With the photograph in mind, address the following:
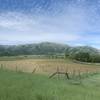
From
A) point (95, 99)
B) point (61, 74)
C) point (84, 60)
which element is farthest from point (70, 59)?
point (95, 99)

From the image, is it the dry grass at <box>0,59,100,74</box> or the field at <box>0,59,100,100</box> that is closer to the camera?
the field at <box>0,59,100,100</box>

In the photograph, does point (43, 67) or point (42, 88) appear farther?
point (43, 67)

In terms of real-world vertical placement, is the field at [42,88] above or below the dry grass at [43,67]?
above

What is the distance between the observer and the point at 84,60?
6850 cm

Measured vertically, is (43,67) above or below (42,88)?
below

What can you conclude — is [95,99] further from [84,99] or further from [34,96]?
[34,96]

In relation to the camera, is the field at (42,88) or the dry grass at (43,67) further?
the dry grass at (43,67)

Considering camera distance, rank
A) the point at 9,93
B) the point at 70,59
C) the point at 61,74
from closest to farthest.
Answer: the point at 9,93 < the point at 61,74 < the point at 70,59

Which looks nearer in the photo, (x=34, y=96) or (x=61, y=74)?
(x=34, y=96)

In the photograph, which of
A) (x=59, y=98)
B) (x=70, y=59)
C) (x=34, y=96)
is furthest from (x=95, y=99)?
(x=70, y=59)

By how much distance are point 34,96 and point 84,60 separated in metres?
56.1

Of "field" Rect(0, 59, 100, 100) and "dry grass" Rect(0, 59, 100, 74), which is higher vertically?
"field" Rect(0, 59, 100, 100)

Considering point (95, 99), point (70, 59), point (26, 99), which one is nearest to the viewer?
point (26, 99)

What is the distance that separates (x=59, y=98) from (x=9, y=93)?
2.35m
